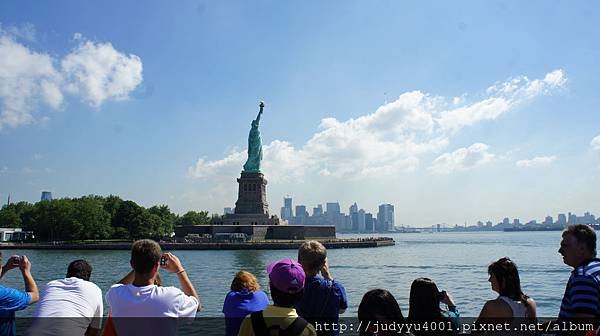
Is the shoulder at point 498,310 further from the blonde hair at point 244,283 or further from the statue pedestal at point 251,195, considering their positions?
the statue pedestal at point 251,195

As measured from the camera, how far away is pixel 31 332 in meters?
4.31

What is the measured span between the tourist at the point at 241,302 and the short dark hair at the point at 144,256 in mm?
1230

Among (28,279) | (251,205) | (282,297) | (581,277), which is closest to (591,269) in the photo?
(581,277)

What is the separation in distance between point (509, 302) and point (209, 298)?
16.9 meters

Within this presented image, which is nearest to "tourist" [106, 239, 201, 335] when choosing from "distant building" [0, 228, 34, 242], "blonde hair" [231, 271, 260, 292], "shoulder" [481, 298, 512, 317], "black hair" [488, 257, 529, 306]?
"blonde hair" [231, 271, 260, 292]

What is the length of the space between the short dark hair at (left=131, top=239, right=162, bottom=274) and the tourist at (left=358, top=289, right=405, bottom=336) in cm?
160

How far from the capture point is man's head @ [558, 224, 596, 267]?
185 inches

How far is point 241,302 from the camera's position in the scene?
4898mm

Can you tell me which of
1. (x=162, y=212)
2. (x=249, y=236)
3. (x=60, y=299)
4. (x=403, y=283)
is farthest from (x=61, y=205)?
(x=60, y=299)

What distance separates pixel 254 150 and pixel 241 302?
66205 mm

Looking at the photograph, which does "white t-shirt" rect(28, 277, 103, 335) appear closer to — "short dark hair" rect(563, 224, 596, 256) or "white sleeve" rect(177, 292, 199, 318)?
"white sleeve" rect(177, 292, 199, 318)

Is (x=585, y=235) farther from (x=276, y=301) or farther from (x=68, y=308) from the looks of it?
(x=68, y=308)

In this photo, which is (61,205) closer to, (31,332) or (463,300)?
(463,300)

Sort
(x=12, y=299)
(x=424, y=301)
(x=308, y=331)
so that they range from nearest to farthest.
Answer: (x=308, y=331) < (x=424, y=301) < (x=12, y=299)
